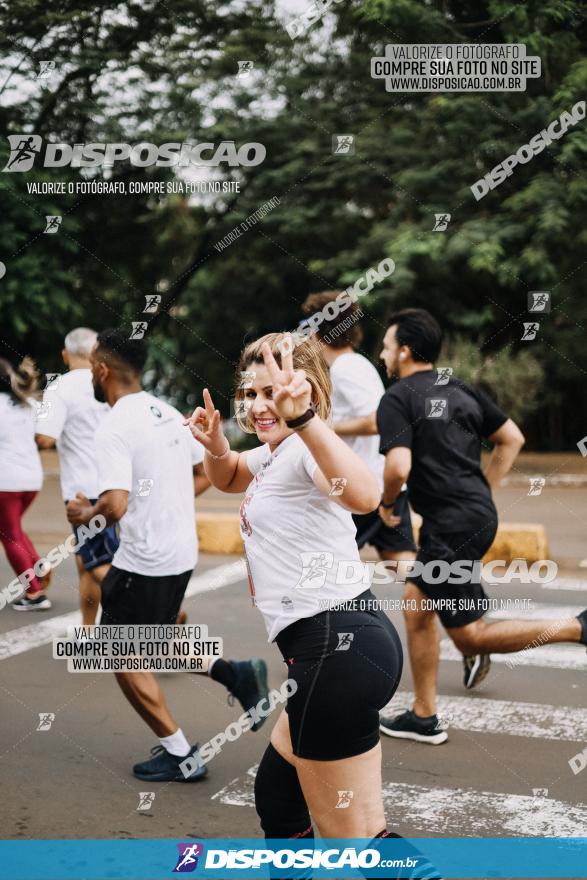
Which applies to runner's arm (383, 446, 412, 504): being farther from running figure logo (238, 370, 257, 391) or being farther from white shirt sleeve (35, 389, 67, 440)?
white shirt sleeve (35, 389, 67, 440)

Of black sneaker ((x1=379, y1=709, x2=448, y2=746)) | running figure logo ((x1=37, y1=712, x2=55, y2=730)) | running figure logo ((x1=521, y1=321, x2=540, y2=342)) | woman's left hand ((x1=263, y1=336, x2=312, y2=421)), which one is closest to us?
woman's left hand ((x1=263, y1=336, x2=312, y2=421))

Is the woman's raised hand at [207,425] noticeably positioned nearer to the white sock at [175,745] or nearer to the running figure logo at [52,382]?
the white sock at [175,745]

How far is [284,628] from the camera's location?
2.71m

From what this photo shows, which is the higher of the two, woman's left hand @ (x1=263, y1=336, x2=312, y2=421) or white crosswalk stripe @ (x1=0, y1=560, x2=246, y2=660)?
woman's left hand @ (x1=263, y1=336, x2=312, y2=421)

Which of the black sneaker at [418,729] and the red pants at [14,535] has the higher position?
the black sneaker at [418,729]

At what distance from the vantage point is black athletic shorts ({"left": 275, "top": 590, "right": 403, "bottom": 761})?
2.55 meters

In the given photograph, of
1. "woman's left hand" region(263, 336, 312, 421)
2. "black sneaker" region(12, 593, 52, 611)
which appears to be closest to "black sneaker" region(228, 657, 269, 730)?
"woman's left hand" region(263, 336, 312, 421)

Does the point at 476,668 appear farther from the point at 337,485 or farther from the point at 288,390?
the point at 288,390

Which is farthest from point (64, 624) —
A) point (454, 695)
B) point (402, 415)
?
point (402, 415)

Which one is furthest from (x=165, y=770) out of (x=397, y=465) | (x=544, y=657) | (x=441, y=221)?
(x=441, y=221)

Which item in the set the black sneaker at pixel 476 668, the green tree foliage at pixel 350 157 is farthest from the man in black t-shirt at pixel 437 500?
the green tree foliage at pixel 350 157

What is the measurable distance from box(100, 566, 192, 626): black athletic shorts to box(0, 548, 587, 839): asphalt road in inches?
26.9

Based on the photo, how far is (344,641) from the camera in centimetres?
261

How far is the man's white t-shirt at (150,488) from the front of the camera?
4.27 meters
